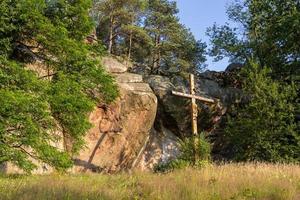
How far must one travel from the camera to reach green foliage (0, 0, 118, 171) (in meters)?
15.4

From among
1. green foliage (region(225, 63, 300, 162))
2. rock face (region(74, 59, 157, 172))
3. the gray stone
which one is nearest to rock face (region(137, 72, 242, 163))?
the gray stone

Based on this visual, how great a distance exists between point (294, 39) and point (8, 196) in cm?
2393

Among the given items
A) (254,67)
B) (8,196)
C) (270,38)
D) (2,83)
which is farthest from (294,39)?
(8,196)

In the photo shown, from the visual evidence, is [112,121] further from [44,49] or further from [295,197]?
[295,197]

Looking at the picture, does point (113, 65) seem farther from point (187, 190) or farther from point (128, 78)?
point (187, 190)

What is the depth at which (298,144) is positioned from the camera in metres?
23.1

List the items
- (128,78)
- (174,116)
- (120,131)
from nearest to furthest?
(120,131)
(128,78)
(174,116)

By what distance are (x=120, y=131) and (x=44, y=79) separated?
634 cm

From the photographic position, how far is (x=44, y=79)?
18625 mm

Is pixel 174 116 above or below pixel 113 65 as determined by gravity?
below

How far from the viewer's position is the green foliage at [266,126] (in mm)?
23312

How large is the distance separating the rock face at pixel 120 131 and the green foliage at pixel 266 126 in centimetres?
485

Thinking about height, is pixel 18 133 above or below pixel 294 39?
below

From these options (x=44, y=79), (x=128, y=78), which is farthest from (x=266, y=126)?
(x=44, y=79)
